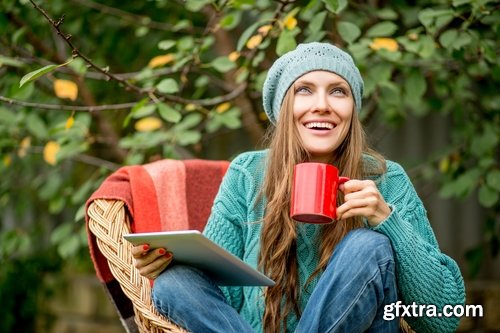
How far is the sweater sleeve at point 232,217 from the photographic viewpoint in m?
2.48

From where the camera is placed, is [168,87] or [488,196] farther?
[488,196]

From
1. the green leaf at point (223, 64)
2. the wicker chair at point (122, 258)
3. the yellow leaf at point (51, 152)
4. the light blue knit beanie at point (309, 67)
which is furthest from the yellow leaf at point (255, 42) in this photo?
the yellow leaf at point (51, 152)

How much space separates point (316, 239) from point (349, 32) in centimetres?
81

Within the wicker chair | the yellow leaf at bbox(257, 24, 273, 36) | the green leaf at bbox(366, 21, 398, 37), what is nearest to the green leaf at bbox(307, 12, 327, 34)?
the yellow leaf at bbox(257, 24, 273, 36)

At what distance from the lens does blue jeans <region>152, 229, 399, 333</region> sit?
6.64ft

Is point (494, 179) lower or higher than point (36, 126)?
lower

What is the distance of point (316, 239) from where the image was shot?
7.94ft

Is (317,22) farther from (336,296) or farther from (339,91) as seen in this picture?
(336,296)

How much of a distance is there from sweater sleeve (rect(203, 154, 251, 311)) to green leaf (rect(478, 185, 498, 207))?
1.07 meters

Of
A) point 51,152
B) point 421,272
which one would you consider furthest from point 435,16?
point 51,152

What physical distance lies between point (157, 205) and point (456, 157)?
1.49 m

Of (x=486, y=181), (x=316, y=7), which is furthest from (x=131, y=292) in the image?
(x=486, y=181)

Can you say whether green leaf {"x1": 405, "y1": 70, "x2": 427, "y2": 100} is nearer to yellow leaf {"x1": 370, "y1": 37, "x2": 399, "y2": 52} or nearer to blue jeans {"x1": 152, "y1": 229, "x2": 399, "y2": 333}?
yellow leaf {"x1": 370, "y1": 37, "x2": 399, "y2": 52}

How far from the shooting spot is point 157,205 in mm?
2656
